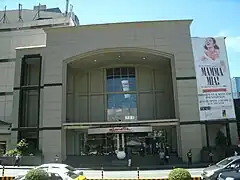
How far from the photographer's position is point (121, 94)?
1549 inches

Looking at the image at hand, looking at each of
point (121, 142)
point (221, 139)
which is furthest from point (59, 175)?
point (221, 139)

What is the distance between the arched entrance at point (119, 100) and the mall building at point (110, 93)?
0.13m

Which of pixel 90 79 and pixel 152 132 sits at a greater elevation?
pixel 90 79

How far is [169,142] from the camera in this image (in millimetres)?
38156

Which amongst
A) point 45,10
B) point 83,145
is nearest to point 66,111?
point 83,145

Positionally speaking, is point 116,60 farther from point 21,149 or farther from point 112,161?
point 21,149

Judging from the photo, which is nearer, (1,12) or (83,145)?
(83,145)

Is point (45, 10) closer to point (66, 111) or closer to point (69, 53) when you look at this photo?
point (69, 53)

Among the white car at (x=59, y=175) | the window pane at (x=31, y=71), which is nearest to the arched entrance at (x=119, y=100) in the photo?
the window pane at (x=31, y=71)

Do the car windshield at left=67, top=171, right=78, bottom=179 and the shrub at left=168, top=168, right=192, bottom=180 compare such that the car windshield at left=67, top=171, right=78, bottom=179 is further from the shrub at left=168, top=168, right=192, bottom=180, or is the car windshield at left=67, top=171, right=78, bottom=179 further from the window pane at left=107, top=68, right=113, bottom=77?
the window pane at left=107, top=68, right=113, bottom=77

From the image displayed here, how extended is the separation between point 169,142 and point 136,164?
7752 millimetres

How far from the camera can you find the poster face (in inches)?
1313

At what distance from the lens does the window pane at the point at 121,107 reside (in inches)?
1527

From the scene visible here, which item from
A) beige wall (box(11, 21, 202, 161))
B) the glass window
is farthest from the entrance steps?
the glass window
